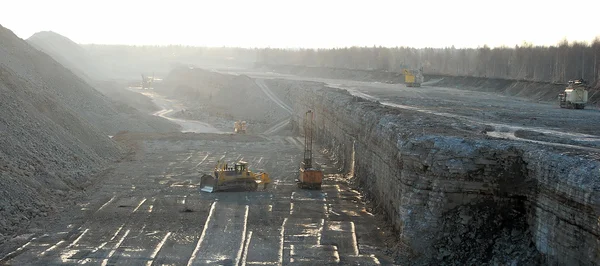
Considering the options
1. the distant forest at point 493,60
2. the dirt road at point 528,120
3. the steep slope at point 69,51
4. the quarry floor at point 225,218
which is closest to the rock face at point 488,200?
the quarry floor at point 225,218

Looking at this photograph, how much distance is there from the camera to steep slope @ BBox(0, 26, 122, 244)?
21.8 metres

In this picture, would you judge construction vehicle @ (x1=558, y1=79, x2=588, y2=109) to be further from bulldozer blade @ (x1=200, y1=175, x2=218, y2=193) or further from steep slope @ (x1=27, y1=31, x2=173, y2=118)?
steep slope @ (x1=27, y1=31, x2=173, y2=118)

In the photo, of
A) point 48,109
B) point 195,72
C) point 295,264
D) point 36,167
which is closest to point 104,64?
point 195,72

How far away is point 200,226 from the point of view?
68.7 feet

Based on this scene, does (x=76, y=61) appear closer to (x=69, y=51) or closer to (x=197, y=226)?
(x=69, y=51)

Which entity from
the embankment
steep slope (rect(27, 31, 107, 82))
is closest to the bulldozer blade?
the embankment

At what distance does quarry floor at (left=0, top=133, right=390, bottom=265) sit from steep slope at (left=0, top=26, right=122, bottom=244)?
0.97 meters

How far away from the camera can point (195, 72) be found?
9506 cm

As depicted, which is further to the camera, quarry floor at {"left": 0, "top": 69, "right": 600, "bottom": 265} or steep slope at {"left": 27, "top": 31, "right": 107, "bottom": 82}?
steep slope at {"left": 27, "top": 31, "right": 107, "bottom": 82}

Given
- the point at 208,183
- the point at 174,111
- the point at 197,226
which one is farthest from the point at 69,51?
the point at 197,226

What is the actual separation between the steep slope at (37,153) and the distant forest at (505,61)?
3457 cm

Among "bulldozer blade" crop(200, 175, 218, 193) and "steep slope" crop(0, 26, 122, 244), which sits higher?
"steep slope" crop(0, 26, 122, 244)

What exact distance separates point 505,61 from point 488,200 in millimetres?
52960

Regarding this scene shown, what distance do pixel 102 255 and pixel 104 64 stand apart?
475ft
